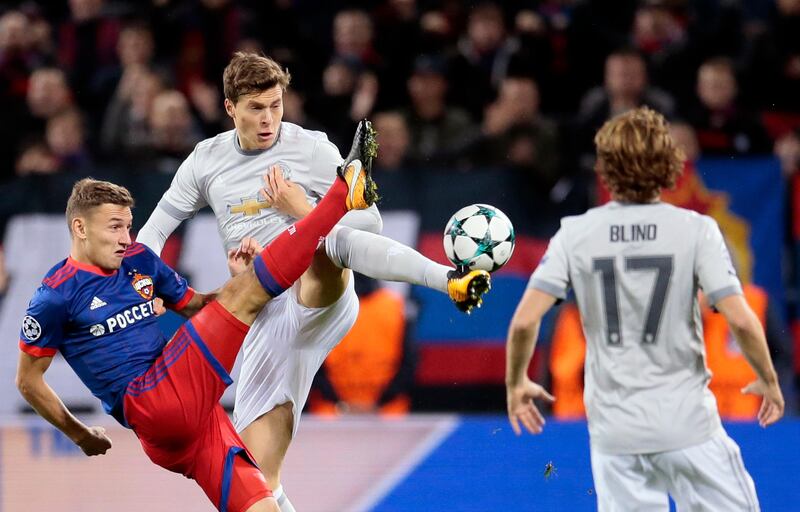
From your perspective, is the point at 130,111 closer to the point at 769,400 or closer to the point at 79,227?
the point at 79,227

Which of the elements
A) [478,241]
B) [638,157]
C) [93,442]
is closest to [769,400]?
[638,157]

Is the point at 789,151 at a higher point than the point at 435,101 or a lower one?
lower

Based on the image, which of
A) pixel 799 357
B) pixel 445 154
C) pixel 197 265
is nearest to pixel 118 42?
pixel 197 265

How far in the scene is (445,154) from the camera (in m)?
7.92

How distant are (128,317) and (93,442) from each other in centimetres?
52

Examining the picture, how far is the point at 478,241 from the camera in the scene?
15.7 feet

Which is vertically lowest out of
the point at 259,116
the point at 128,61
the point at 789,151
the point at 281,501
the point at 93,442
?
the point at 281,501

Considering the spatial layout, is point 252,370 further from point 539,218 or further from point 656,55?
point 656,55

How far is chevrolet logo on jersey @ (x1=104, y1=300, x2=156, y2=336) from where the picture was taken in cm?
448

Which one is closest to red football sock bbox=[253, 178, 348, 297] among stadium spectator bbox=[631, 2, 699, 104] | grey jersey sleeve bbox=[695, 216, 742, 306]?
grey jersey sleeve bbox=[695, 216, 742, 306]

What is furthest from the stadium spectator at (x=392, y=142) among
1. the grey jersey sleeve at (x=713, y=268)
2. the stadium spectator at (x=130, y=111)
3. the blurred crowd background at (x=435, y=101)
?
the grey jersey sleeve at (x=713, y=268)

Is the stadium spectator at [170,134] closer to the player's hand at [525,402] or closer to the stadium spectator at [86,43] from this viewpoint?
the stadium spectator at [86,43]

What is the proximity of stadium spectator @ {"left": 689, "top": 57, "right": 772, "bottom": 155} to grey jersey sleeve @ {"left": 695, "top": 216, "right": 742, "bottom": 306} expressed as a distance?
4057 millimetres

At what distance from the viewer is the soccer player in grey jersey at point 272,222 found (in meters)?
4.93
